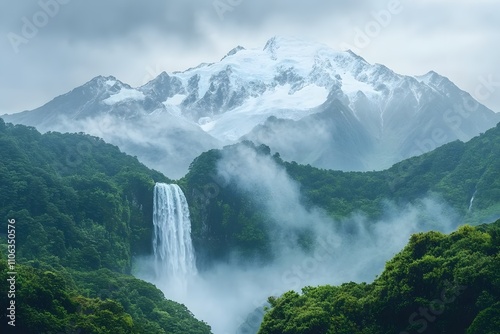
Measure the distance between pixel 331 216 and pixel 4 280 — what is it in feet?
207

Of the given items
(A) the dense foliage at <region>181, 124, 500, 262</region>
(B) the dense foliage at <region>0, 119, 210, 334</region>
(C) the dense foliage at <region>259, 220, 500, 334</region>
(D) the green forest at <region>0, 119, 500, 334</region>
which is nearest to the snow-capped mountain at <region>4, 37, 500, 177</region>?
(A) the dense foliage at <region>181, 124, 500, 262</region>

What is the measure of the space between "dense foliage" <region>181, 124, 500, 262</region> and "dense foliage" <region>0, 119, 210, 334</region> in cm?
839

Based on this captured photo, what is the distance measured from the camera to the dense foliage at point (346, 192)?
90.5 meters

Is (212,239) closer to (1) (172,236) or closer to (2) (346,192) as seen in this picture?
(1) (172,236)

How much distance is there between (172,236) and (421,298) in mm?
51864

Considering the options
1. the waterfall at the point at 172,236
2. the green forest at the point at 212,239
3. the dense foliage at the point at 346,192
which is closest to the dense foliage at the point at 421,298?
the green forest at the point at 212,239

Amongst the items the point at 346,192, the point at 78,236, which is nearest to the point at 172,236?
the point at 78,236

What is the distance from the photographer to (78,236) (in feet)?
220

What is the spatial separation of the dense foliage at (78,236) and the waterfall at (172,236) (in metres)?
1.32

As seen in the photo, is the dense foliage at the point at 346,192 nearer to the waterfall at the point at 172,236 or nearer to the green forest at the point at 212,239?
the green forest at the point at 212,239

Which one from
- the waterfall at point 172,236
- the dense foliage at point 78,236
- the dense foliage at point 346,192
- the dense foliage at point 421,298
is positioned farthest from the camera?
the dense foliage at point 346,192

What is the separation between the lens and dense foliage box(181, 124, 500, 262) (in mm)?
90500

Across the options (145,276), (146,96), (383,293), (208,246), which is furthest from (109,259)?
(146,96)

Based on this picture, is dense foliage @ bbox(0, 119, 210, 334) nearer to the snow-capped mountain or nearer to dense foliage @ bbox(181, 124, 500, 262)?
dense foliage @ bbox(181, 124, 500, 262)
